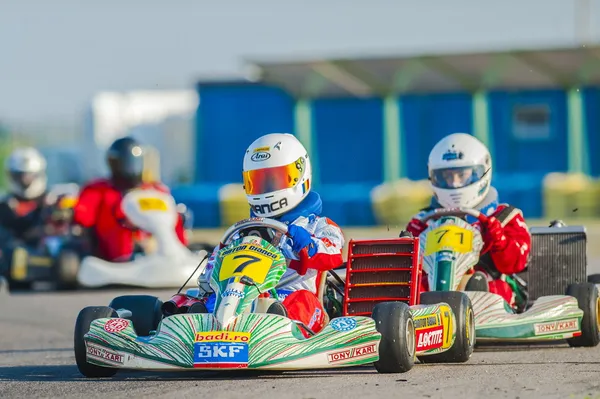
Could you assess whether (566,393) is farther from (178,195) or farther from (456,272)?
(178,195)

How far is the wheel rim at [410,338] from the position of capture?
22.3ft

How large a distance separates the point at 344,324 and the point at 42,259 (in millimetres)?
8585

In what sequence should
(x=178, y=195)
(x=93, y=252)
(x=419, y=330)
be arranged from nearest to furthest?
(x=419, y=330) < (x=93, y=252) < (x=178, y=195)

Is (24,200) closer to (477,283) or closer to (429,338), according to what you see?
(477,283)

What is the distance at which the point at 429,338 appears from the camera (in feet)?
23.2

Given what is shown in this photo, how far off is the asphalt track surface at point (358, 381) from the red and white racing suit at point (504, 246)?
0.47m

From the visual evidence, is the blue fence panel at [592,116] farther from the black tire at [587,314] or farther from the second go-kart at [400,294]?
the second go-kart at [400,294]

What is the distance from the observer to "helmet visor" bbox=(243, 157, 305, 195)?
756cm

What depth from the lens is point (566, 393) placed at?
612 centimetres

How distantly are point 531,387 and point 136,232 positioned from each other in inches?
345

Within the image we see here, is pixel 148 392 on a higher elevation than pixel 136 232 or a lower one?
lower

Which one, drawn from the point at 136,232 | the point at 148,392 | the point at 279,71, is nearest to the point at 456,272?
the point at 148,392

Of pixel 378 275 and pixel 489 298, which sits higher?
pixel 378 275

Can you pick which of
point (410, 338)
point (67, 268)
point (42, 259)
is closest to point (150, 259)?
point (67, 268)
